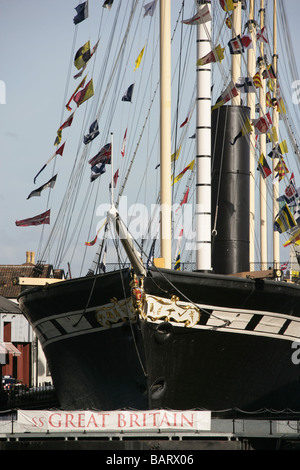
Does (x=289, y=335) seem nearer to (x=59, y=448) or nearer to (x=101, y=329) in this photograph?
(x=101, y=329)

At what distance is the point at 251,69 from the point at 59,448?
983 inches

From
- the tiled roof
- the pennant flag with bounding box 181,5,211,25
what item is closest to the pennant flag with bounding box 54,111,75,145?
the pennant flag with bounding box 181,5,211,25

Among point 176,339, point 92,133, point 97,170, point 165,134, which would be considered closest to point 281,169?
point 92,133

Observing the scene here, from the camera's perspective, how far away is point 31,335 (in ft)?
176

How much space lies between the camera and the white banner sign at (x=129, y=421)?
19.3 metres

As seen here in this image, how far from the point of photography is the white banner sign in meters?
19.3

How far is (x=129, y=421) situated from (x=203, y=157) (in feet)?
27.4

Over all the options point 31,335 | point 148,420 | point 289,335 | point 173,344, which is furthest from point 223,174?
point 31,335

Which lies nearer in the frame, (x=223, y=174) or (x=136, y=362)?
(x=136, y=362)

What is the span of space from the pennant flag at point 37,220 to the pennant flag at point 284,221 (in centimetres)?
913

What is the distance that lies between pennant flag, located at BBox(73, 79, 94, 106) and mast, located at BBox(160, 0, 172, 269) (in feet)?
7.80

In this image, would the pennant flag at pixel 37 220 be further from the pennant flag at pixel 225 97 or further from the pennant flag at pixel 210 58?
the pennant flag at pixel 225 97

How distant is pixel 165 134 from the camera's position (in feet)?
83.3

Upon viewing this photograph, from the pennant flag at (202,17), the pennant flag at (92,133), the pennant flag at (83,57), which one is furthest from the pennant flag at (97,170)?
the pennant flag at (202,17)
